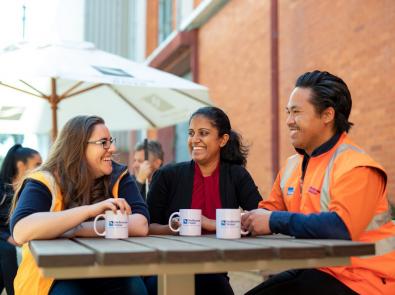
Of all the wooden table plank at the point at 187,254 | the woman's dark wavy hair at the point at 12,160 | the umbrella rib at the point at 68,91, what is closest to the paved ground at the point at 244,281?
the woman's dark wavy hair at the point at 12,160

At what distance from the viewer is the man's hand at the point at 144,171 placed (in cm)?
587

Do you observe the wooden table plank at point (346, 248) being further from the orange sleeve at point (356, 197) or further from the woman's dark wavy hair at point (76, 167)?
the woman's dark wavy hair at point (76, 167)

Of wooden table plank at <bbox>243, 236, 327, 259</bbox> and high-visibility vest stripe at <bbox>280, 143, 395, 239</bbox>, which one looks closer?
wooden table plank at <bbox>243, 236, 327, 259</bbox>

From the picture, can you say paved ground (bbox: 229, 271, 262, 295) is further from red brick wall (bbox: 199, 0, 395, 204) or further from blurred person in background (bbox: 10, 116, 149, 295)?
blurred person in background (bbox: 10, 116, 149, 295)

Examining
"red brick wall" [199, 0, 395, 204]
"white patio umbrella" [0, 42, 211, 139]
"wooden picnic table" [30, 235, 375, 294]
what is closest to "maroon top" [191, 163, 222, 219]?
"wooden picnic table" [30, 235, 375, 294]

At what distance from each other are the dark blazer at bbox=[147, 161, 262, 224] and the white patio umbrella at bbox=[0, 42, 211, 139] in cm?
140

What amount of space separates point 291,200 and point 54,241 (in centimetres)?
115

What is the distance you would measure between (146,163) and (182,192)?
7.97 ft

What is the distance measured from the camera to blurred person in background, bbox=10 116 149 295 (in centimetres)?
260

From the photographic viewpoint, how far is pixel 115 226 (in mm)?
2594

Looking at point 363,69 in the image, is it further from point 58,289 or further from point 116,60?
point 58,289

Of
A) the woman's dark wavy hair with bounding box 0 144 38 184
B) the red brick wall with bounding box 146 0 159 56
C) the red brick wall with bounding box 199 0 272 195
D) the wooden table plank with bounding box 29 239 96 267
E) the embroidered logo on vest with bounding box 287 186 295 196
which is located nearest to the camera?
the wooden table plank with bounding box 29 239 96 267

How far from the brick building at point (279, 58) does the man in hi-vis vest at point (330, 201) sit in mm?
2509

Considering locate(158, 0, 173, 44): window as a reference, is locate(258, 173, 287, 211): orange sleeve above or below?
Result: below
